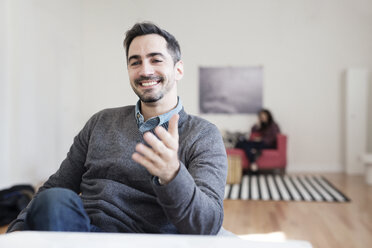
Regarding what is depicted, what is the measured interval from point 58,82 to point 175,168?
447 cm

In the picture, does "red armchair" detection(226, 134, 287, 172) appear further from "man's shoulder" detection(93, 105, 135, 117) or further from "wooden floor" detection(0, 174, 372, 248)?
"man's shoulder" detection(93, 105, 135, 117)

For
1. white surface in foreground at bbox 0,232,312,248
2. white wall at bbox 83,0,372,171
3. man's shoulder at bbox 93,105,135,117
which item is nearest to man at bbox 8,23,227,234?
man's shoulder at bbox 93,105,135,117

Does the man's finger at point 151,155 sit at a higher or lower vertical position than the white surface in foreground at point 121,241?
higher

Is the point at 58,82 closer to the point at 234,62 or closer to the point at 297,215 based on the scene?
the point at 234,62

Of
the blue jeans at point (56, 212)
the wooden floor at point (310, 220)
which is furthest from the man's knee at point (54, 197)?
the wooden floor at point (310, 220)

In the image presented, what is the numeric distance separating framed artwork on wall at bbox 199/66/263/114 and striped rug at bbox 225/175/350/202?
131cm

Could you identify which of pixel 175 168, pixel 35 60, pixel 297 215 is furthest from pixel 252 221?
pixel 35 60

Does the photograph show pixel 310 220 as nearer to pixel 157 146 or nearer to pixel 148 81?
pixel 148 81

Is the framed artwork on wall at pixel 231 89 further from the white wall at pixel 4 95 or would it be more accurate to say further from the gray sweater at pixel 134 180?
the gray sweater at pixel 134 180

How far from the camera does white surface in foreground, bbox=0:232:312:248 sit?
56 centimetres

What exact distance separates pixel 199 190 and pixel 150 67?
0.48 m

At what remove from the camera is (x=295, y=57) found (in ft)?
18.9

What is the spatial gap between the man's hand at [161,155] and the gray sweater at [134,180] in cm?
4

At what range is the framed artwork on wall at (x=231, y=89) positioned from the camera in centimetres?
586
